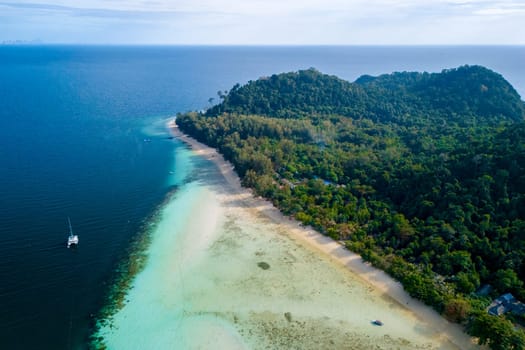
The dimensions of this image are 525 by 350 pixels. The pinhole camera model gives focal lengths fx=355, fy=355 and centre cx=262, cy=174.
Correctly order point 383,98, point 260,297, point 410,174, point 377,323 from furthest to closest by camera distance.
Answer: point 383,98
point 410,174
point 260,297
point 377,323

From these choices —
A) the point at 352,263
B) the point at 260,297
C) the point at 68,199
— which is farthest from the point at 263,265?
the point at 68,199

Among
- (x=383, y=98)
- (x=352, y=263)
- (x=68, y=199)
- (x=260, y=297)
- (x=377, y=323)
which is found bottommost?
(x=260, y=297)

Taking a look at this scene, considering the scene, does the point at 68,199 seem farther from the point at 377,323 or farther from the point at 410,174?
the point at 410,174

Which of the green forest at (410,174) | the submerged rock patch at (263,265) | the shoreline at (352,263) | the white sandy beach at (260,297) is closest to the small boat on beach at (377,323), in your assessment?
the white sandy beach at (260,297)

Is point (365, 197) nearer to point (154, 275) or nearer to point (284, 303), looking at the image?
point (284, 303)

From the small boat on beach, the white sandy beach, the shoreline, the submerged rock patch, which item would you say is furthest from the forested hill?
the small boat on beach

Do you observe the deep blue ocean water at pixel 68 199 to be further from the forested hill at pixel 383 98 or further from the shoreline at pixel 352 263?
the forested hill at pixel 383 98
